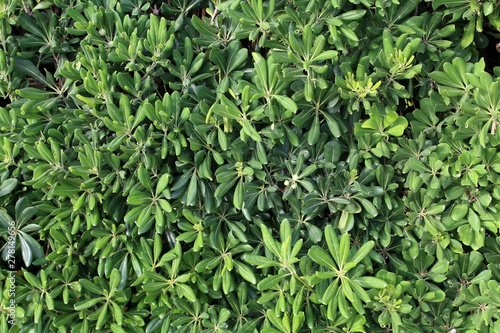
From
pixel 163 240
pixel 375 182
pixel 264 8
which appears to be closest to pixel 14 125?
pixel 163 240

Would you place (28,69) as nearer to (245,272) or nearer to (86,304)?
(86,304)

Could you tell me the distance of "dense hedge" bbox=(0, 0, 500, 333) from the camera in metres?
1.64

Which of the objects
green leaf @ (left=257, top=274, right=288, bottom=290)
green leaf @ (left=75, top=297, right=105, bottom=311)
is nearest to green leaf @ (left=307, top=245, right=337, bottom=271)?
green leaf @ (left=257, top=274, right=288, bottom=290)

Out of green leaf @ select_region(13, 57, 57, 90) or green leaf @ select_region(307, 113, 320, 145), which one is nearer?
green leaf @ select_region(307, 113, 320, 145)

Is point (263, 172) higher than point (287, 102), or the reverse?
point (287, 102)

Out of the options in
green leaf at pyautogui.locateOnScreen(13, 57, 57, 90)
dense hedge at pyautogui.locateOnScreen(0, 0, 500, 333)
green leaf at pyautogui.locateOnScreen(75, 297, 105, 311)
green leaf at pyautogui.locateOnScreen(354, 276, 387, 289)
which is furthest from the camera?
green leaf at pyautogui.locateOnScreen(13, 57, 57, 90)

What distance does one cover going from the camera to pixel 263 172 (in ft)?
5.63

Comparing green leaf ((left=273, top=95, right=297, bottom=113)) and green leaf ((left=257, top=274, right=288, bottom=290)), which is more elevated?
green leaf ((left=273, top=95, right=297, bottom=113))

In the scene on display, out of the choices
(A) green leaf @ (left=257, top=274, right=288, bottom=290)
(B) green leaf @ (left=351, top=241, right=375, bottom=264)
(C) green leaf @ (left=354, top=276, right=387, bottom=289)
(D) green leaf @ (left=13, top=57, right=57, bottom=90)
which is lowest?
(A) green leaf @ (left=257, top=274, right=288, bottom=290)

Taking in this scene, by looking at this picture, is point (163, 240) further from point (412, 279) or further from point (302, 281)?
point (412, 279)

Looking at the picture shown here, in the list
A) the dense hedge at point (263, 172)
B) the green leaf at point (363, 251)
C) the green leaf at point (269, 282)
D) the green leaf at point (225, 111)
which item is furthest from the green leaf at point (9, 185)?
the green leaf at point (363, 251)

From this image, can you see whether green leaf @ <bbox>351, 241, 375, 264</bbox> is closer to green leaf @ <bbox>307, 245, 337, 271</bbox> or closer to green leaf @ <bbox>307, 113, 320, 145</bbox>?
green leaf @ <bbox>307, 245, 337, 271</bbox>

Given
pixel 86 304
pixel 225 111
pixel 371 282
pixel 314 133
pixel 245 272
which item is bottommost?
pixel 86 304

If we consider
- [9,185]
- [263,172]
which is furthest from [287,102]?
[9,185]
